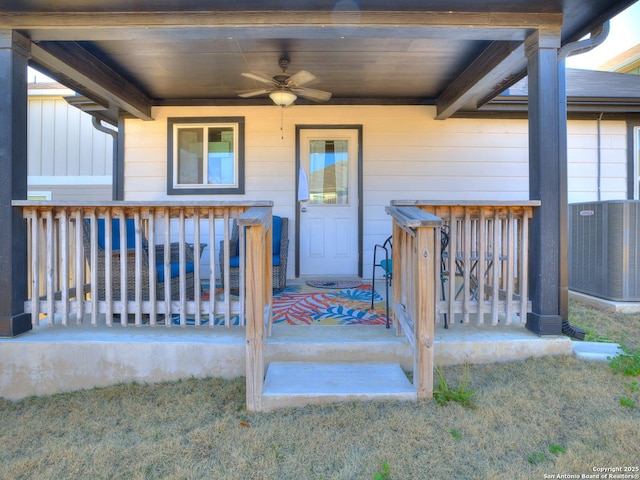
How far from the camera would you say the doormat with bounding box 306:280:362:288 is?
4588 mm

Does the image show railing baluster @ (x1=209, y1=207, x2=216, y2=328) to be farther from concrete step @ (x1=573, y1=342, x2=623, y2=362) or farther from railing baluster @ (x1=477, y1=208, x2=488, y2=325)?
concrete step @ (x1=573, y1=342, x2=623, y2=362)

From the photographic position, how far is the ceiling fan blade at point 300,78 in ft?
11.6

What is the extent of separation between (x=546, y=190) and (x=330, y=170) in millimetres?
2867

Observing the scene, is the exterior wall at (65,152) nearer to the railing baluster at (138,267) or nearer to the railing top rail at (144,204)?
the railing top rail at (144,204)

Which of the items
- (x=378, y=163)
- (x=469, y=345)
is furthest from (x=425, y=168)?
(x=469, y=345)

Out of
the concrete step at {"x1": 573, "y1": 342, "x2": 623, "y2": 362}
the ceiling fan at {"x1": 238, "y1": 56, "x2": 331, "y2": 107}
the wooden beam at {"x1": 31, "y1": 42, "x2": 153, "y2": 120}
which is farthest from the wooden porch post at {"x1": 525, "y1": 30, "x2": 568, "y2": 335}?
the wooden beam at {"x1": 31, "y1": 42, "x2": 153, "y2": 120}

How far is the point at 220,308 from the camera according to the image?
2672 mm

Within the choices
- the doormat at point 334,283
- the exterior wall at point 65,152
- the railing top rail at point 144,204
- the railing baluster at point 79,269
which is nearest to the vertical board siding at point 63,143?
the exterior wall at point 65,152

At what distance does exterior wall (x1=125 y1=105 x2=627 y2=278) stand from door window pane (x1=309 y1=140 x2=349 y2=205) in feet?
0.89

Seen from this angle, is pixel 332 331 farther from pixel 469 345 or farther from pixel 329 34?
pixel 329 34

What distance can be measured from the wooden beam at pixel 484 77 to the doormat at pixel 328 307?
7.97 feet

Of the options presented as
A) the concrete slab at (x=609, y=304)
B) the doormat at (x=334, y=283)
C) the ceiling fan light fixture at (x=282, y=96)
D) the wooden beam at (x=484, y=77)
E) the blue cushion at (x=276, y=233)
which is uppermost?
the wooden beam at (x=484, y=77)

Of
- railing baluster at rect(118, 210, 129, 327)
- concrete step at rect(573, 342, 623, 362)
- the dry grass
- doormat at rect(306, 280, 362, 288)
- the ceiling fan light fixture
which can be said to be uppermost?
the ceiling fan light fixture

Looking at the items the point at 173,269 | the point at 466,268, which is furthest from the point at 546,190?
the point at 173,269
